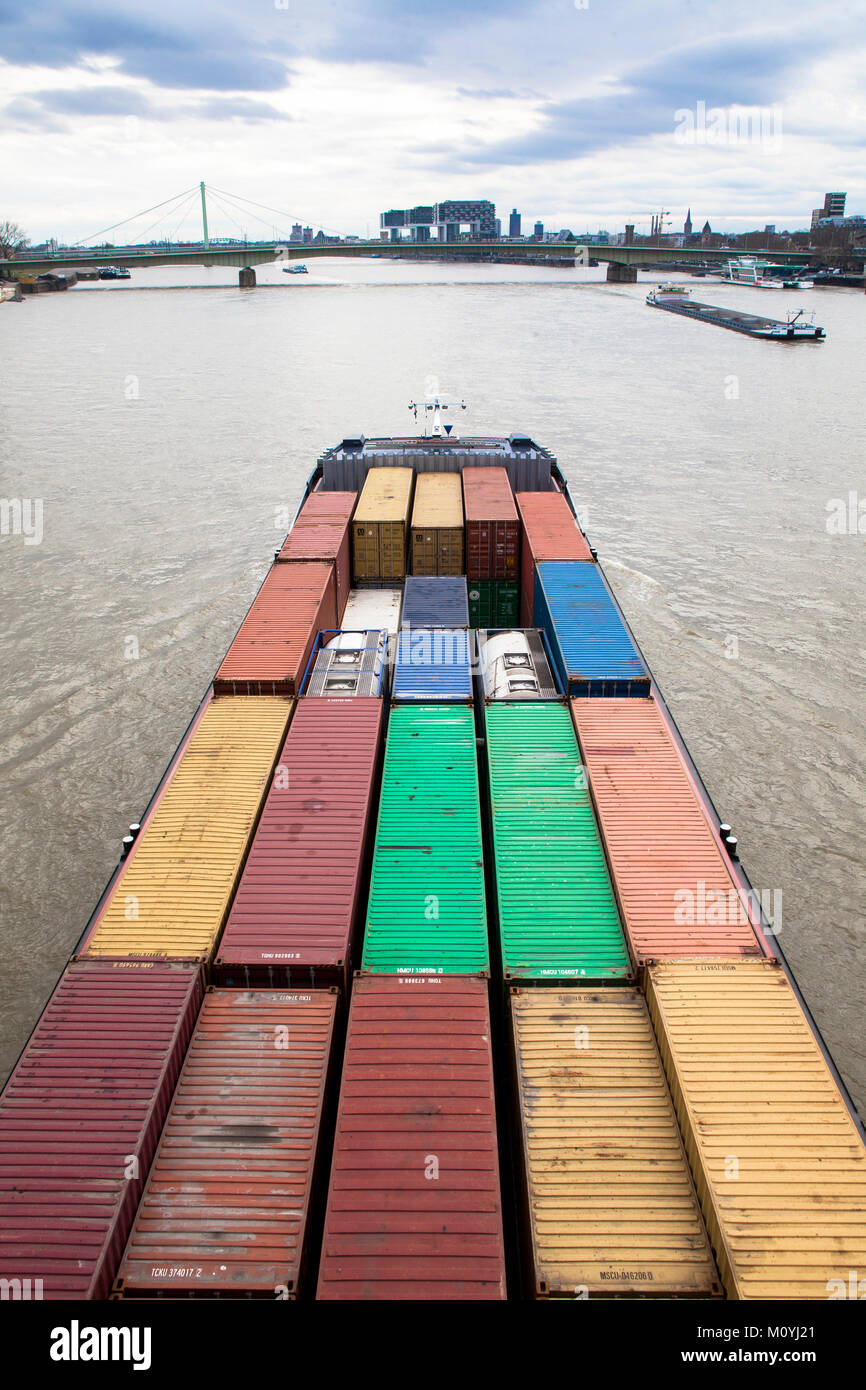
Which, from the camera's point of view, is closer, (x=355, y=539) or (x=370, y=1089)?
(x=370, y=1089)

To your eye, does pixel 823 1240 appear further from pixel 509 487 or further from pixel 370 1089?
pixel 509 487

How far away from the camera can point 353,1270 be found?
9797 mm

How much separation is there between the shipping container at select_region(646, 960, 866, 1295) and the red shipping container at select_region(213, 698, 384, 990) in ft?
18.9

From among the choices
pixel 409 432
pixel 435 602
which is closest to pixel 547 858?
pixel 435 602

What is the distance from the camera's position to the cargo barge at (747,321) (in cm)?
10862

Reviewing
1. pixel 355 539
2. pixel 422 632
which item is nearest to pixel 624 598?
pixel 355 539

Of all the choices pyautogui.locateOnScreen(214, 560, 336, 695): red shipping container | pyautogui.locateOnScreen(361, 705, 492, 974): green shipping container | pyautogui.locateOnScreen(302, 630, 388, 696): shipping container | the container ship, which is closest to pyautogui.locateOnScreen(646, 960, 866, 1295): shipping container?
the container ship

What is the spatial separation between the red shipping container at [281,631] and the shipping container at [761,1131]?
12859 mm

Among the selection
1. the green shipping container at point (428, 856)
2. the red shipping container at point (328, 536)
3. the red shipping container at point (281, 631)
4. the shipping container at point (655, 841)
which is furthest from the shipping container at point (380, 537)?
the shipping container at point (655, 841)

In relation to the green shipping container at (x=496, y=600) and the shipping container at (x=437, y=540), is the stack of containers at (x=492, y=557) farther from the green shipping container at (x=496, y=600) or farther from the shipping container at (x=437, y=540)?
the shipping container at (x=437, y=540)

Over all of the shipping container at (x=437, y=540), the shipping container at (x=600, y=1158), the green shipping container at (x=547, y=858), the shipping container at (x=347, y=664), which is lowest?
the shipping container at (x=600, y=1158)

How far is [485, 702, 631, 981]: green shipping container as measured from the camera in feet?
46.2

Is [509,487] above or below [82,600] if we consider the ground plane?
above
